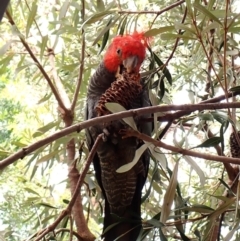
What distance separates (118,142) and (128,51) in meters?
0.20

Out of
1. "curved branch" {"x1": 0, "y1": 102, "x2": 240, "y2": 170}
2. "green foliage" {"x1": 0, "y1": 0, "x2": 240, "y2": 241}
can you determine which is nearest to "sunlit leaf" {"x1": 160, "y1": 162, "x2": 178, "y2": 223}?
"green foliage" {"x1": 0, "y1": 0, "x2": 240, "y2": 241}

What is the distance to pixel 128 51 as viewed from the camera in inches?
37.9

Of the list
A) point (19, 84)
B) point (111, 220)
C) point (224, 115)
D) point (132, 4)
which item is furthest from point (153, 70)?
point (19, 84)

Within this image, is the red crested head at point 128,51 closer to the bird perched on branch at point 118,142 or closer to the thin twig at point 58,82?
the bird perched on branch at point 118,142

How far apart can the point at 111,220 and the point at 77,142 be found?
20 centimetres

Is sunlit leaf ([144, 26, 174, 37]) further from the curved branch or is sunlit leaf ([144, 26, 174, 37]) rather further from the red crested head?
the red crested head

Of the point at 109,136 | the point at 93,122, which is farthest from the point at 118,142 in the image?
the point at 93,122

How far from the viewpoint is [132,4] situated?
1.26 m

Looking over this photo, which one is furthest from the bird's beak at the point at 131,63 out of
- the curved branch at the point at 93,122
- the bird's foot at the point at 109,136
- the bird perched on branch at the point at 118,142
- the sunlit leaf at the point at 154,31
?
the curved branch at the point at 93,122

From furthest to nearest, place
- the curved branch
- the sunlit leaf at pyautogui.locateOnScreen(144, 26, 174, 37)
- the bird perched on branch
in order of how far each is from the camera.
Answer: the bird perched on branch, the sunlit leaf at pyautogui.locateOnScreen(144, 26, 174, 37), the curved branch

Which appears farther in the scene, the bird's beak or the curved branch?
the bird's beak

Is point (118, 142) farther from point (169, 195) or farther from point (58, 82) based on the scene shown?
point (169, 195)

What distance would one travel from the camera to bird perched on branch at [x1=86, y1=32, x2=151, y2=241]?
935 millimetres

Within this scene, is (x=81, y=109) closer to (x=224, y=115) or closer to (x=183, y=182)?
(x=183, y=182)
